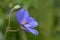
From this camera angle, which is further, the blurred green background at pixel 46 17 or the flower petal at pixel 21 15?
the blurred green background at pixel 46 17

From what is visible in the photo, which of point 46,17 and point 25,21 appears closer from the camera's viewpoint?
point 25,21

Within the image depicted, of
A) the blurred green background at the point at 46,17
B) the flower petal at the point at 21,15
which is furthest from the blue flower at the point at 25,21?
the blurred green background at the point at 46,17

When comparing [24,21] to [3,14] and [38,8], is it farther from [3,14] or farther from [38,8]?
[38,8]

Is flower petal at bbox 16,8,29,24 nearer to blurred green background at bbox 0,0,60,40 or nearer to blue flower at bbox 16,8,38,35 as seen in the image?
blue flower at bbox 16,8,38,35

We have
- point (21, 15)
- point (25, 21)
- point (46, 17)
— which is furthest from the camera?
point (46, 17)

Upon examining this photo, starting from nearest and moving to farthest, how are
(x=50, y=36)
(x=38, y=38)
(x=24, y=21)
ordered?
(x=24, y=21)
(x=38, y=38)
(x=50, y=36)

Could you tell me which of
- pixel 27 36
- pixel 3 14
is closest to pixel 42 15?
pixel 27 36

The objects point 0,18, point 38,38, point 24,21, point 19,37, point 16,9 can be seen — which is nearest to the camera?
point 16,9

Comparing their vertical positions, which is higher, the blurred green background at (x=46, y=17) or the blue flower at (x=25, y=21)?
the blue flower at (x=25, y=21)

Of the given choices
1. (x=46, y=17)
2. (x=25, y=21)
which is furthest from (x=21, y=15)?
(x=46, y=17)

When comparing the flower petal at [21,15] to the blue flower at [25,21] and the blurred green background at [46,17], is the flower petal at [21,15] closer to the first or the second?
the blue flower at [25,21]

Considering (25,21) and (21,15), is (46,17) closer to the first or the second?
(25,21)
